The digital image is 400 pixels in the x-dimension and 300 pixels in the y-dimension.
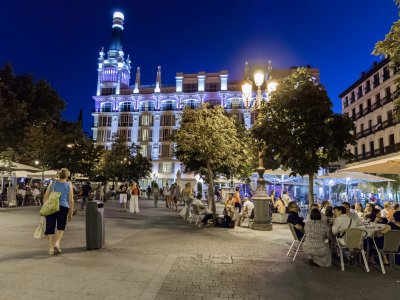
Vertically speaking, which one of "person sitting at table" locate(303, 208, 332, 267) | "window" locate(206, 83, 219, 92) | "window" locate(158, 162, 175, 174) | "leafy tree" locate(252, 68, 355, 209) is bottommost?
"person sitting at table" locate(303, 208, 332, 267)

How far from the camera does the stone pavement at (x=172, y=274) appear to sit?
15.8 ft

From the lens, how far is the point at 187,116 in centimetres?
1523

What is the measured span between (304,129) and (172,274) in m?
6.74

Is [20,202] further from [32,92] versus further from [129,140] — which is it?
[129,140]

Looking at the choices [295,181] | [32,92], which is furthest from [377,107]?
[32,92]

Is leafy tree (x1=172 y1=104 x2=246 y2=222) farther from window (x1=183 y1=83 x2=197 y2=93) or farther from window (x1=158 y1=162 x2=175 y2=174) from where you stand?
window (x1=183 y1=83 x2=197 y2=93)

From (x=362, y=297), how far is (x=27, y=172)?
2478 cm

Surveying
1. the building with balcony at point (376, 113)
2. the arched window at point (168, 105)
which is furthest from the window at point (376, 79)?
the arched window at point (168, 105)

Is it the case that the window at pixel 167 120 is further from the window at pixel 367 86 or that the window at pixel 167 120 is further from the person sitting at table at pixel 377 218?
the person sitting at table at pixel 377 218

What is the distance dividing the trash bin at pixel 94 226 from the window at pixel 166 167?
5542 centimetres

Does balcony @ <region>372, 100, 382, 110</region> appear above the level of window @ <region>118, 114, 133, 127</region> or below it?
below

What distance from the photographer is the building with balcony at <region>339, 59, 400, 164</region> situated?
38.1 metres

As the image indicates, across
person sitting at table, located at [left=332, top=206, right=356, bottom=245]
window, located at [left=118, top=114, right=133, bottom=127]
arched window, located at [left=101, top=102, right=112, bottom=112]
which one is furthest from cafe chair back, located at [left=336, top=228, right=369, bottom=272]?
arched window, located at [left=101, top=102, right=112, bottom=112]

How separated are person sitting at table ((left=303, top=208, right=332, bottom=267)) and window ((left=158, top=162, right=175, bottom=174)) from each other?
186 feet
